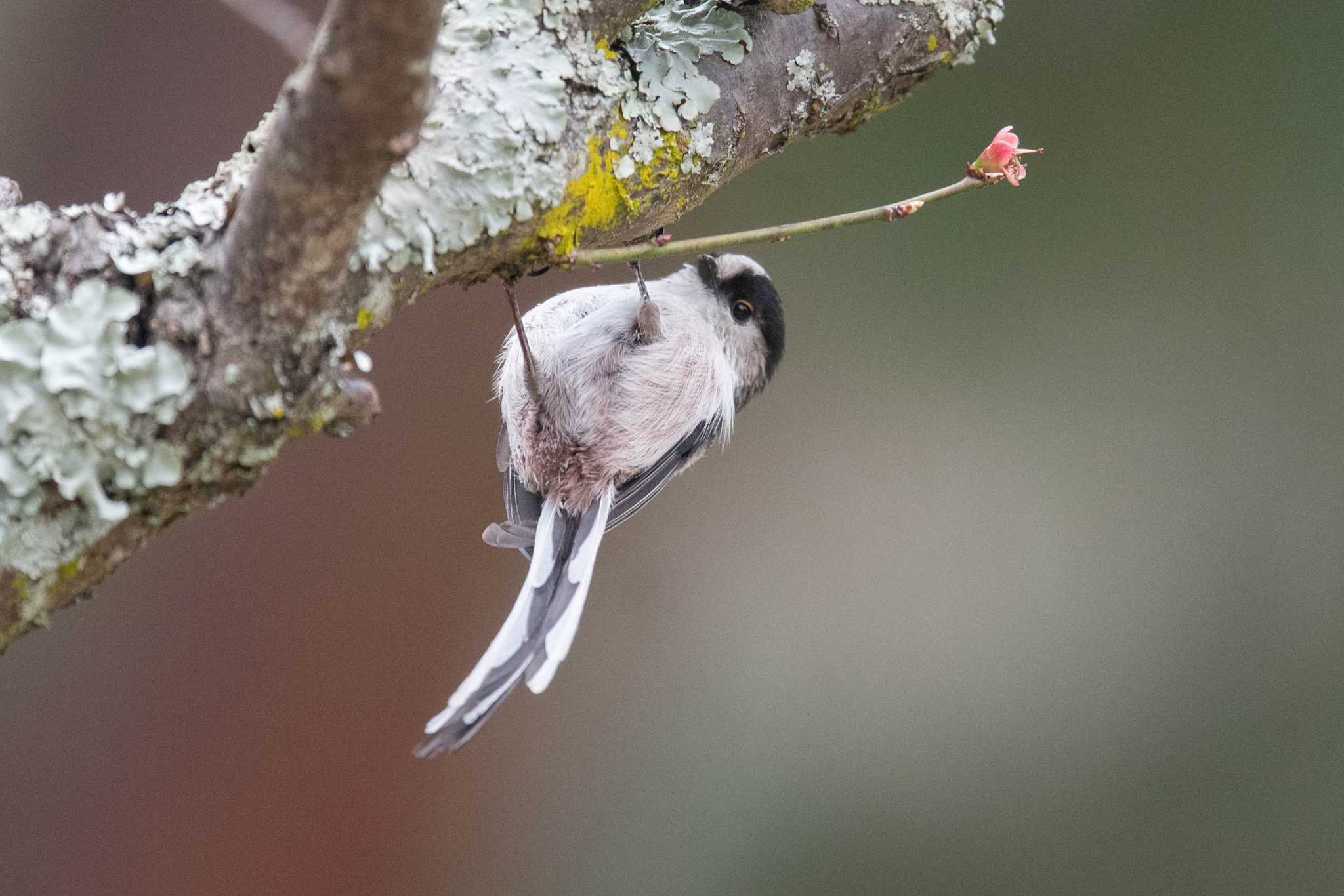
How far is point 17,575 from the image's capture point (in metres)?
0.64

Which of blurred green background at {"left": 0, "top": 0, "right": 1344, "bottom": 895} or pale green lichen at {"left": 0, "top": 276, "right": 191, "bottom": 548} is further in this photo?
blurred green background at {"left": 0, "top": 0, "right": 1344, "bottom": 895}

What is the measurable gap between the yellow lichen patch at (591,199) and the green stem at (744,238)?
0.02m

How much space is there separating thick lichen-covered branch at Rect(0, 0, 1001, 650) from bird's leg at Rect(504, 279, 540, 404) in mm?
133

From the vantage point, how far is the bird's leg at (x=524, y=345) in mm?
1034

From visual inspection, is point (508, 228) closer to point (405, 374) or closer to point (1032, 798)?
point (405, 374)

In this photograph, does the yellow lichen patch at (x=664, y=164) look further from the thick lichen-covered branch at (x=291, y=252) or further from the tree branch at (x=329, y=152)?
the tree branch at (x=329, y=152)

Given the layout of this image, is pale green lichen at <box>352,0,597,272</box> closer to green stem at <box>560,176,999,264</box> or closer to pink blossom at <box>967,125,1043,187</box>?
green stem at <box>560,176,999,264</box>

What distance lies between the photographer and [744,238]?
33.7 inches

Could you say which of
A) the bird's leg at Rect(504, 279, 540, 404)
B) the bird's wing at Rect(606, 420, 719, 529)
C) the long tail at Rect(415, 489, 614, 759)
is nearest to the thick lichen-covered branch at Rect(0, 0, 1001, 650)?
the bird's leg at Rect(504, 279, 540, 404)

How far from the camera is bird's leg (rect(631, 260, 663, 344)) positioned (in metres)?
1.27

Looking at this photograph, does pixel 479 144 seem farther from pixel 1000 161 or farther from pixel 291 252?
pixel 1000 161

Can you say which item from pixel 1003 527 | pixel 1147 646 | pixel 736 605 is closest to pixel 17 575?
pixel 736 605

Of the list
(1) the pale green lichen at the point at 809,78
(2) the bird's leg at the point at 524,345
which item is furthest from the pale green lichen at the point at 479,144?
(1) the pale green lichen at the point at 809,78

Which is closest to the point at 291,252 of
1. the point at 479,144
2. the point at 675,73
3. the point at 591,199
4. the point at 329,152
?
the point at 329,152
